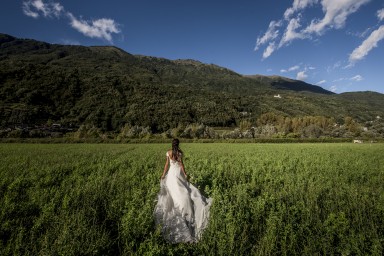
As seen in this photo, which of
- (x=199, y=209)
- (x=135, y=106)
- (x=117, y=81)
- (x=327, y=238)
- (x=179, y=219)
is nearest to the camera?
(x=327, y=238)

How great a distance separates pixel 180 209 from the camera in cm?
619

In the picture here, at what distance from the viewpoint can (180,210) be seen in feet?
20.2

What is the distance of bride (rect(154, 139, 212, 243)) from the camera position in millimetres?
5480

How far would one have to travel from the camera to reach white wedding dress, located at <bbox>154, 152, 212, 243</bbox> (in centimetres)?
548

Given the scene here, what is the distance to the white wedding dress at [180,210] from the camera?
5.48 metres

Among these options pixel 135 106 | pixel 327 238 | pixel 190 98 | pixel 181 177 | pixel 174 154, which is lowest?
pixel 327 238

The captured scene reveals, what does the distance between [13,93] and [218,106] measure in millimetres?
106915

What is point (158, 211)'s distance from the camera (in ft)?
20.1

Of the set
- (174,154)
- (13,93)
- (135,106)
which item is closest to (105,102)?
(135,106)

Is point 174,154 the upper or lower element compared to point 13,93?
lower

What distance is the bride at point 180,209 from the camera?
5480 millimetres

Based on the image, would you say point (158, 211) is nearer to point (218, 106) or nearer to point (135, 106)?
point (135, 106)

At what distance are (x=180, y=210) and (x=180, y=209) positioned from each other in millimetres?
29

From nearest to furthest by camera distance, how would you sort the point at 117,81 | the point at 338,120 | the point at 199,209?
the point at 199,209, the point at 117,81, the point at 338,120
